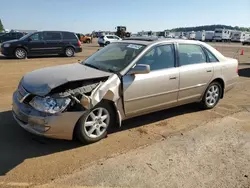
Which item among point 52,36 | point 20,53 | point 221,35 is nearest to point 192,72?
point 20,53

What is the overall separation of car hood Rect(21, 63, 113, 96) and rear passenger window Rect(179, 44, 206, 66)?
5.67 feet

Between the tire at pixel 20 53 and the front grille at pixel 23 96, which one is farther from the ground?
the front grille at pixel 23 96

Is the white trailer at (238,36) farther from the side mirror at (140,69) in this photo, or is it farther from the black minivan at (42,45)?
the side mirror at (140,69)

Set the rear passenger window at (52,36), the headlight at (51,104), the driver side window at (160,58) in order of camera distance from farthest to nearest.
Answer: the rear passenger window at (52,36)
the driver side window at (160,58)
the headlight at (51,104)

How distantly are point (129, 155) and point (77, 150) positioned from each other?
776 mm

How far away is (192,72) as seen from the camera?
5.25m

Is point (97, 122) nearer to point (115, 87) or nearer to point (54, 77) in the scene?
point (115, 87)

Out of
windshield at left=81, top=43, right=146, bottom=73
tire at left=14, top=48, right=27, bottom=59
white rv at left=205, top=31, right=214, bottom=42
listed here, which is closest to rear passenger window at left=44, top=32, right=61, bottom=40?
tire at left=14, top=48, right=27, bottom=59

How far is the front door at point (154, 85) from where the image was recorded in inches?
172

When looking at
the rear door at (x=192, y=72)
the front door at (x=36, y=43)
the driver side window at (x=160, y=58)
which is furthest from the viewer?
the front door at (x=36, y=43)

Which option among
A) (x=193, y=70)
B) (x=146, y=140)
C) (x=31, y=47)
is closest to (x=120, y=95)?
(x=146, y=140)

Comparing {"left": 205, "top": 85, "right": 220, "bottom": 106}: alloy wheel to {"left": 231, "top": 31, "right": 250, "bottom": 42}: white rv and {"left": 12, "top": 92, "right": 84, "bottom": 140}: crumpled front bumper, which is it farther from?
{"left": 231, "top": 31, "right": 250, "bottom": 42}: white rv

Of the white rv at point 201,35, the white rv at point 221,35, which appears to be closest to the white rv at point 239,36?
the white rv at point 221,35

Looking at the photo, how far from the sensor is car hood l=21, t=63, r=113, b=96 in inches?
149
